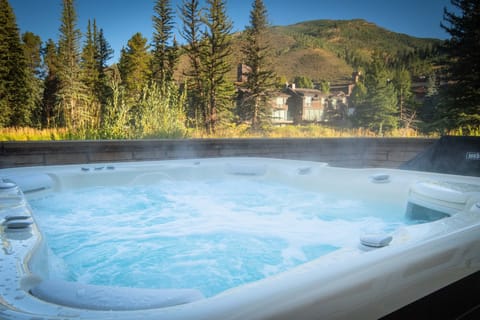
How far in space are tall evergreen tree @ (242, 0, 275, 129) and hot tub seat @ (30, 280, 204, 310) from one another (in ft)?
37.8

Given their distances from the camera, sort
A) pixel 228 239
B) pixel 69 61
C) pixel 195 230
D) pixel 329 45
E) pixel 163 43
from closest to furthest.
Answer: pixel 228 239 → pixel 195 230 → pixel 69 61 → pixel 163 43 → pixel 329 45

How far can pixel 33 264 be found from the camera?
87 centimetres

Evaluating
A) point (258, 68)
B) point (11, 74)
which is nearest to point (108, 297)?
point (11, 74)

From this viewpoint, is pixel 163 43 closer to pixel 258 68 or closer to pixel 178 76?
pixel 178 76

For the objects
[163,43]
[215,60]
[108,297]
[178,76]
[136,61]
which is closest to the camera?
[108,297]

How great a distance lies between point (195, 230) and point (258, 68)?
11.0 metres

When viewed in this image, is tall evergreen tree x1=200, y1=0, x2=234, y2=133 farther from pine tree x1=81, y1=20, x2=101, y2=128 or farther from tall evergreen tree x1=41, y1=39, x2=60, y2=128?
tall evergreen tree x1=41, y1=39, x2=60, y2=128

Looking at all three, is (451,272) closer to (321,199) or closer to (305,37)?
(321,199)

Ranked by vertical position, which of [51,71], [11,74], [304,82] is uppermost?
[304,82]

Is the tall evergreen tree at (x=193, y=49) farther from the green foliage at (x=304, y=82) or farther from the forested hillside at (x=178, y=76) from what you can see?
the green foliage at (x=304, y=82)

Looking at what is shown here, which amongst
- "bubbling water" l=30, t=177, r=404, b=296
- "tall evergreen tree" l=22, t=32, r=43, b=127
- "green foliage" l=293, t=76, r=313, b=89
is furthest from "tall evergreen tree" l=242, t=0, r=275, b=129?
"green foliage" l=293, t=76, r=313, b=89

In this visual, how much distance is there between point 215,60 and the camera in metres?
10.6

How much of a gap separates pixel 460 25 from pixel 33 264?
1141 cm

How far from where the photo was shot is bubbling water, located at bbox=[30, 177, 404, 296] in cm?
139
